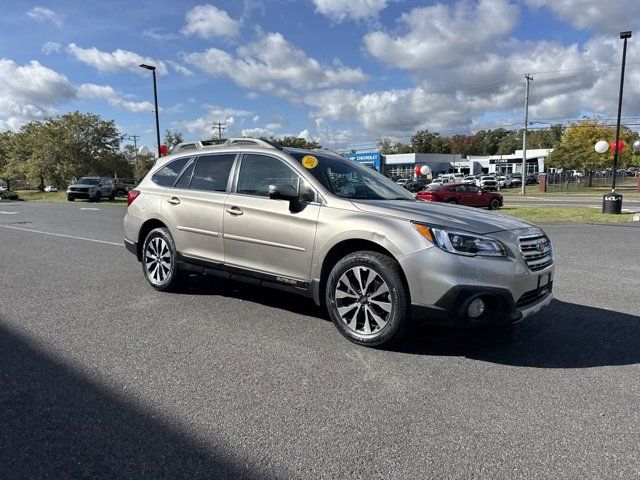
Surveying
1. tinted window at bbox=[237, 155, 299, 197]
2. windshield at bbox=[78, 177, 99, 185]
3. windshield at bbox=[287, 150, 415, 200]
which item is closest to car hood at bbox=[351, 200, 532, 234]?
windshield at bbox=[287, 150, 415, 200]

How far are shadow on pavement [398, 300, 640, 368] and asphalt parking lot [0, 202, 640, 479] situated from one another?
22mm

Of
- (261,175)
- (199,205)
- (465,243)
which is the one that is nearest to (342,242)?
(465,243)

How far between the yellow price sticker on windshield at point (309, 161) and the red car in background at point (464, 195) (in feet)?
62.3

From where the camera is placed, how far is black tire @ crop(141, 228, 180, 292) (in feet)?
18.5

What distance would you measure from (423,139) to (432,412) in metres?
129

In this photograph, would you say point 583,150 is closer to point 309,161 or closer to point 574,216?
point 574,216

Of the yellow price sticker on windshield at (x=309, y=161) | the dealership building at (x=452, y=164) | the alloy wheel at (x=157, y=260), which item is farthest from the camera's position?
the dealership building at (x=452, y=164)

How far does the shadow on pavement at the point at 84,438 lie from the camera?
239cm

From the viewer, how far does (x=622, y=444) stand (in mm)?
2635

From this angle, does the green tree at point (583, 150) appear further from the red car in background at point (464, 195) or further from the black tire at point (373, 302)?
the black tire at point (373, 302)

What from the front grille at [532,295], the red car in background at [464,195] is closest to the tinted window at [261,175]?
the front grille at [532,295]

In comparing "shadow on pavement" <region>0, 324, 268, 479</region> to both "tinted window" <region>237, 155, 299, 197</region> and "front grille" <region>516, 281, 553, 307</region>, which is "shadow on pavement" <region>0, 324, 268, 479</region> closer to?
"tinted window" <region>237, 155, 299, 197</region>

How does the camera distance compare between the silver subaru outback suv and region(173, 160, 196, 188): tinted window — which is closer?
the silver subaru outback suv

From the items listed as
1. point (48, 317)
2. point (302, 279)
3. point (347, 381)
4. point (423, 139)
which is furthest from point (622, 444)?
point (423, 139)
